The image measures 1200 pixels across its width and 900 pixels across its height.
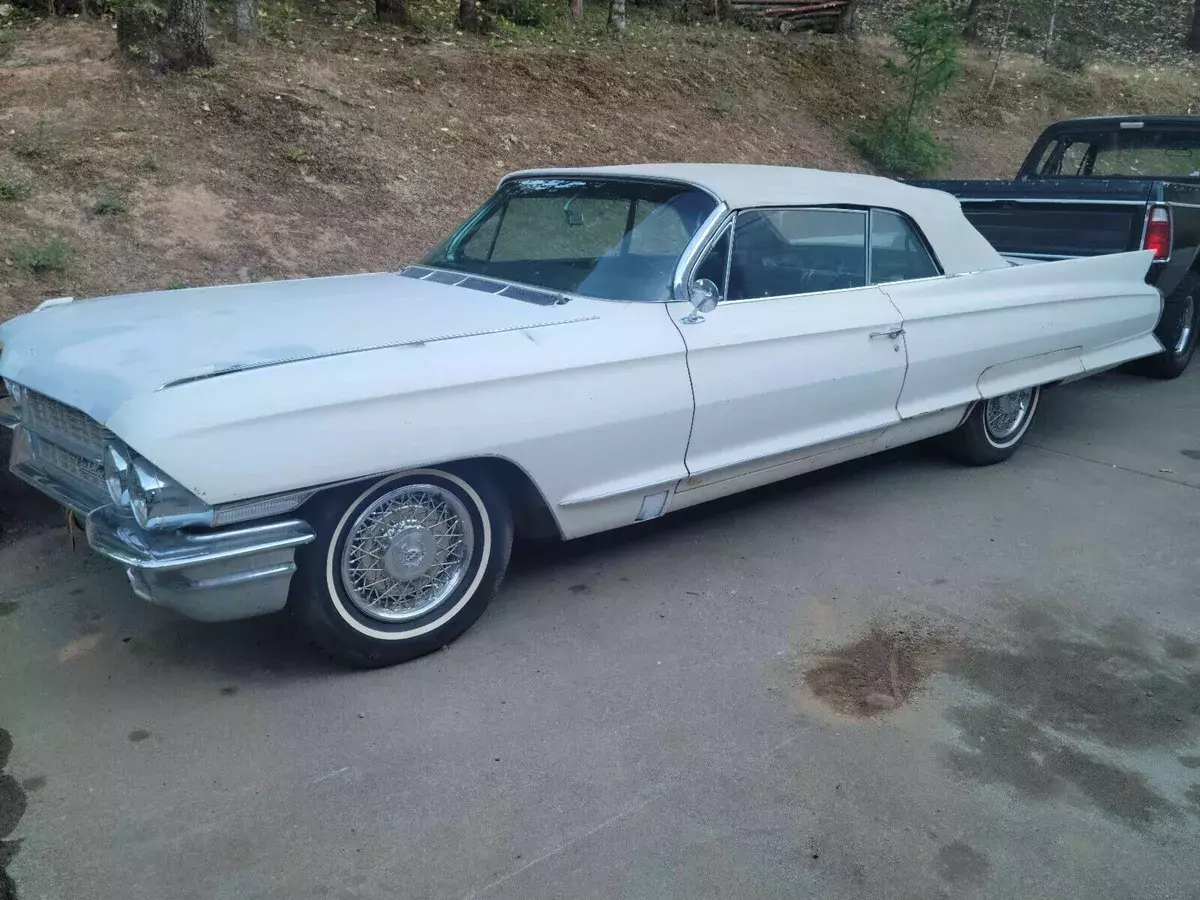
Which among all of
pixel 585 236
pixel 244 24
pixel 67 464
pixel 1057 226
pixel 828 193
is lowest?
pixel 67 464

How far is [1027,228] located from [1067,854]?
18.0 ft

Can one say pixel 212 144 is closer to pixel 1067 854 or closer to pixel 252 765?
pixel 252 765

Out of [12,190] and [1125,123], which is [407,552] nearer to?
[12,190]

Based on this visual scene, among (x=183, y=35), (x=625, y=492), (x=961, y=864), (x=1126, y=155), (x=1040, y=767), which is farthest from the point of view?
(x=183, y=35)

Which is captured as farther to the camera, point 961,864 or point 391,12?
point 391,12

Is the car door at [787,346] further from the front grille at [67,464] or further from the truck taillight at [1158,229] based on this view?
the truck taillight at [1158,229]

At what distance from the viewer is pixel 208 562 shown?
2924 millimetres

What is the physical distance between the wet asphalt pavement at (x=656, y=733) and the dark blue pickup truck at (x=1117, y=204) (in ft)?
9.97

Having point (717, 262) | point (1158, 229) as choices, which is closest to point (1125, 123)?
point (1158, 229)

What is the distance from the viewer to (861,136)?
12.9m

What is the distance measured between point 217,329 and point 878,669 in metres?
2.46

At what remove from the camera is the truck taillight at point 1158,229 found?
6.65 m

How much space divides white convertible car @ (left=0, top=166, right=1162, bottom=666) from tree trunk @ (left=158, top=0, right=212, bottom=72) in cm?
573

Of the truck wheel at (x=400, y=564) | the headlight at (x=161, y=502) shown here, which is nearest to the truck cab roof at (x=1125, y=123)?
the truck wheel at (x=400, y=564)
